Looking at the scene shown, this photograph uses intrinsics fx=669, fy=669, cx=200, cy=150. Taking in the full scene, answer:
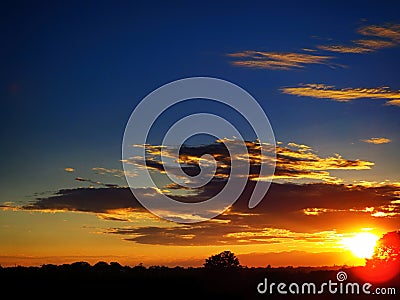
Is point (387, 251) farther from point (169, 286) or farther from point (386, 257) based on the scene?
point (169, 286)

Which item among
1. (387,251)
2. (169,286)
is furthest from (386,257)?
(169,286)

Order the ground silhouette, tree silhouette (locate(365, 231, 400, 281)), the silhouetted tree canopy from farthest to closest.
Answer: the silhouetted tree canopy < tree silhouette (locate(365, 231, 400, 281)) < the ground silhouette

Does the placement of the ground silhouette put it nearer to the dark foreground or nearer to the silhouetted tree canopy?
the dark foreground

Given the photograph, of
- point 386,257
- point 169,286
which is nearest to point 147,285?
point 169,286

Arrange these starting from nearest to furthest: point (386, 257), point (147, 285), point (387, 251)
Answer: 1. point (147, 285)
2. point (386, 257)
3. point (387, 251)

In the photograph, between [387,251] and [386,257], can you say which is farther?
[387,251]

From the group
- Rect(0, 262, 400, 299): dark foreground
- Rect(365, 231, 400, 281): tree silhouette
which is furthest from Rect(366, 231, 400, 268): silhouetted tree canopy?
Rect(0, 262, 400, 299): dark foreground

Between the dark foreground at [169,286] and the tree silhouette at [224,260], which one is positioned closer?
the dark foreground at [169,286]

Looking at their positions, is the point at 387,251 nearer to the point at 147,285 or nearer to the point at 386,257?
the point at 386,257

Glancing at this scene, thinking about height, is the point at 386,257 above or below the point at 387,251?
below

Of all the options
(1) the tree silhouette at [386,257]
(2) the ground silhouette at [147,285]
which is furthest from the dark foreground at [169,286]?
(1) the tree silhouette at [386,257]

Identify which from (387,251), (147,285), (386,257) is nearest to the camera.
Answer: (147,285)

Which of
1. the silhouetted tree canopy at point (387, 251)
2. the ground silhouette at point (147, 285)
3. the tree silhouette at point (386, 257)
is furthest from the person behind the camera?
the silhouetted tree canopy at point (387, 251)

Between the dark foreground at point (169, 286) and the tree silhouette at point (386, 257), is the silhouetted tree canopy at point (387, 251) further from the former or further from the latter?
the dark foreground at point (169, 286)
